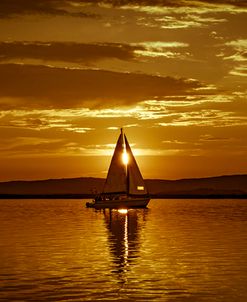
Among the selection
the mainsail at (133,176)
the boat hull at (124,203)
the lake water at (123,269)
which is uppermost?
the mainsail at (133,176)

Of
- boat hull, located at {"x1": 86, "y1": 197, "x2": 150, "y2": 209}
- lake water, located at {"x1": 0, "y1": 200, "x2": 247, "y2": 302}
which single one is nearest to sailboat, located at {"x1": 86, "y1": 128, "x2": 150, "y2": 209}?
boat hull, located at {"x1": 86, "y1": 197, "x2": 150, "y2": 209}

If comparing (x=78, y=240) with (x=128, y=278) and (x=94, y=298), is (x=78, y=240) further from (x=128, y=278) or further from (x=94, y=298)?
(x=94, y=298)

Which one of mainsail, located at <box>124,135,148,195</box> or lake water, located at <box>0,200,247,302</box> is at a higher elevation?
mainsail, located at <box>124,135,148,195</box>

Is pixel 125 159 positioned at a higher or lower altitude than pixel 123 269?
higher

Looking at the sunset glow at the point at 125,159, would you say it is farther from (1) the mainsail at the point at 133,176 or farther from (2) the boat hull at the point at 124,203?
(2) the boat hull at the point at 124,203

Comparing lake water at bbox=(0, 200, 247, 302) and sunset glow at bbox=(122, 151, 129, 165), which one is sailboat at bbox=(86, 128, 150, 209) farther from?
lake water at bbox=(0, 200, 247, 302)

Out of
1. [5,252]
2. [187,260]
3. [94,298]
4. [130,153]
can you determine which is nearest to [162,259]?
[187,260]

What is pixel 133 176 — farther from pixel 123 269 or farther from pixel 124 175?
pixel 123 269

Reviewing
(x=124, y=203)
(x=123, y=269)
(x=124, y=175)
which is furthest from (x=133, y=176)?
(x=123, y=269)

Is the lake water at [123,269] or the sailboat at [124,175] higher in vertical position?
the sailboat at [124,175]

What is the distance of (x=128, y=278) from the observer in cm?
3781

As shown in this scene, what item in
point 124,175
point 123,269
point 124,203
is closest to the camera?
point 123,269

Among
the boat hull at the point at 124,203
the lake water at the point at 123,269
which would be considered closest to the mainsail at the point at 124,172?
the boat hull at the point at 124,203

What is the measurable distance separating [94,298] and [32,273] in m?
8.28
